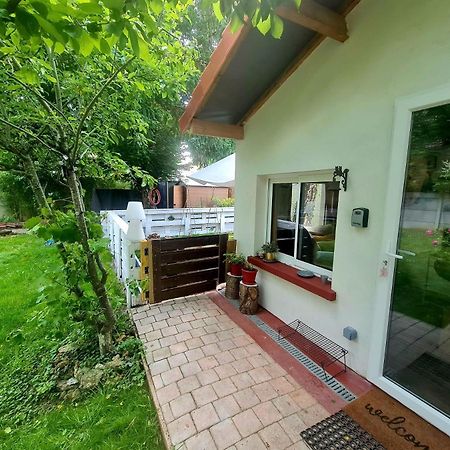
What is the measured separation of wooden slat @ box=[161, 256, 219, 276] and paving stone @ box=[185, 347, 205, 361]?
133 cm

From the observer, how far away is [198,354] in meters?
2.64

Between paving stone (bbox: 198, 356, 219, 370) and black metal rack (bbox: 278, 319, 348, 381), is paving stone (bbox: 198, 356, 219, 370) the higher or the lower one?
the lower one

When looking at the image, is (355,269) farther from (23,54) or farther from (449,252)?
(23,54)

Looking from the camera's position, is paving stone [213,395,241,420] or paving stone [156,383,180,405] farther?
paving stone [156,383,180,405]

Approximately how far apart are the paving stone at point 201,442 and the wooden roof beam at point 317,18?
3135mm

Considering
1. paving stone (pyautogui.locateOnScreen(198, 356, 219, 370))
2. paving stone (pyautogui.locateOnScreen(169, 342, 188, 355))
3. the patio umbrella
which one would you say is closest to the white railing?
the patio umbrella

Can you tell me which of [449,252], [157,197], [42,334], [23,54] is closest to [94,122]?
[23,54]

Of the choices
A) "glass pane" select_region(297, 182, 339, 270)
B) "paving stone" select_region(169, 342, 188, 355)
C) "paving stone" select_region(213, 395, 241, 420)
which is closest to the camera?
"paving stone" select_region(213, 395, 241, 420)

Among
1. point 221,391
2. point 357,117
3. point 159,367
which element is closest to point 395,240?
point 357,117

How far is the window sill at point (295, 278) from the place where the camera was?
259 cm

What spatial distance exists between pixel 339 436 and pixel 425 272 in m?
1.34

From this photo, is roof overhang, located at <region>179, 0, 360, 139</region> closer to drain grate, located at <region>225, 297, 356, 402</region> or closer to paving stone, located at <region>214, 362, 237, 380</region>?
drain grate, located at <region>225, 297, 356, 402</region>

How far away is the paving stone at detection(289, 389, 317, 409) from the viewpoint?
205 cm

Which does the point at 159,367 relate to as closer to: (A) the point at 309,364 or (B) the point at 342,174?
(A) the point at 309,364
